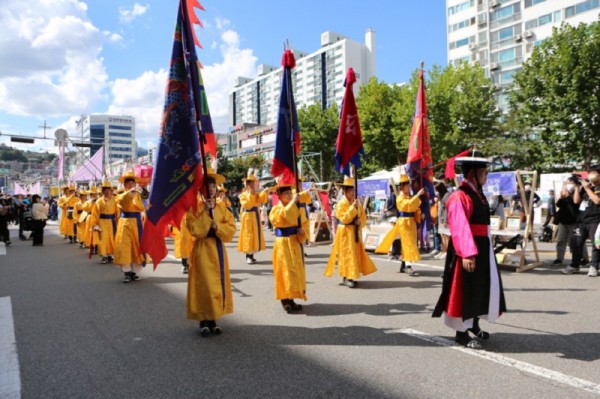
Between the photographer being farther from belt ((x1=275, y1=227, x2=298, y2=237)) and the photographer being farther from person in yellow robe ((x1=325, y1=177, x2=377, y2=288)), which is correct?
belt ((x1=275, y1=227, x2=298, y2=237))

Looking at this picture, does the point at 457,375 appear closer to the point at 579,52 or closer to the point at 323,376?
the point at 323,376

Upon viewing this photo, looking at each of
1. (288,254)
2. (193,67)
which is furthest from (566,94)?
(193,67)

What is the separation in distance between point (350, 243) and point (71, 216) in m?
13.6

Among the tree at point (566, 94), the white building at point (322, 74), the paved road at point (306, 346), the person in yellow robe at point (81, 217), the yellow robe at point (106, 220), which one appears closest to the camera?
the paved road at point (306, 346)

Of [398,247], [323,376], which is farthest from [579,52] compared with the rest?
[323,376]

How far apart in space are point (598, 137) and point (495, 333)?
25.5 meters

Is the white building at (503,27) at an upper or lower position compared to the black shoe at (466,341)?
upper

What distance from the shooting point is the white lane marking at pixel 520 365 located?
3662mm

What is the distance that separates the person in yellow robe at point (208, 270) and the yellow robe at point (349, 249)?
273cm

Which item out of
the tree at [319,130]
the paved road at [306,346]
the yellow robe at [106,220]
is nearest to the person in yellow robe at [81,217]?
the yellow robe at [106,220]

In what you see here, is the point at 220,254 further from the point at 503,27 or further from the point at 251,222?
the point at 503,27

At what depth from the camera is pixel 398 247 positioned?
11188 millimetres

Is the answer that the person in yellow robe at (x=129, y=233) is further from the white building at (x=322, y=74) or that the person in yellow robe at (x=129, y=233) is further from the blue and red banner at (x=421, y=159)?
the white building at (x=322, y=74)

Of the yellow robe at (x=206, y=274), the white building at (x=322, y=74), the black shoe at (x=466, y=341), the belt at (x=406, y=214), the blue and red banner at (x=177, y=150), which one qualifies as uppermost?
the white building at (x=322, y=74)
